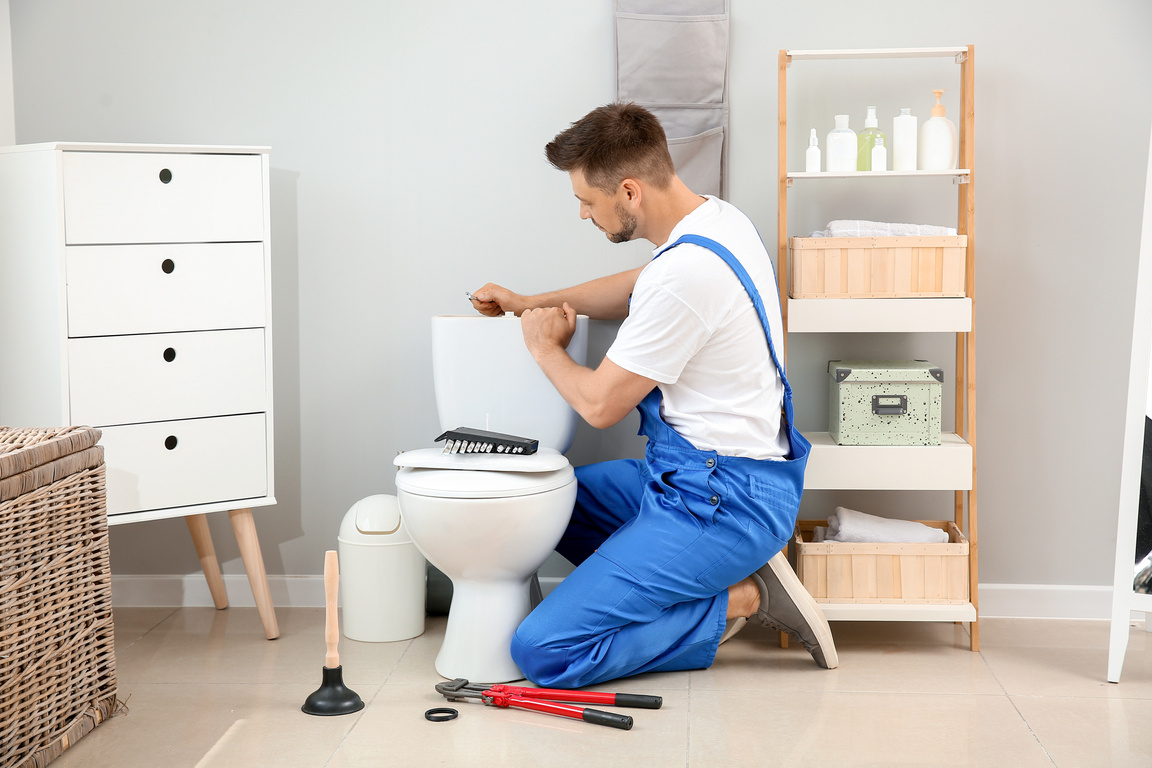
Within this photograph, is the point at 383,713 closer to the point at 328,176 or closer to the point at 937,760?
the point at 937,760

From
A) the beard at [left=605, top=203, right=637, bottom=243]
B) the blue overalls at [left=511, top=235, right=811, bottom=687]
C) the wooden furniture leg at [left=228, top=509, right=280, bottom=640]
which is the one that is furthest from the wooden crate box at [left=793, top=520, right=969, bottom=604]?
the wooden furniture leg at [left=228, top=509, right=280, bottom=640]

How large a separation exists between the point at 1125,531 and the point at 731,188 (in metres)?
1.20

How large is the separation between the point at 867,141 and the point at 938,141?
157 millimetres

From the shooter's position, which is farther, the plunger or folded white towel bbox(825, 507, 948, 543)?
folded white towel bbox(825, 507, 948, 543)

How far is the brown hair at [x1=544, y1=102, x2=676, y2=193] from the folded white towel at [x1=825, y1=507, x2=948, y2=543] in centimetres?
91

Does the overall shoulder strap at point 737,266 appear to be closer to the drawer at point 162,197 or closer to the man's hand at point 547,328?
the man's hand at point 547,328

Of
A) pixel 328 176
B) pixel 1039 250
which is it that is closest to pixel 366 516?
pixel 328 176

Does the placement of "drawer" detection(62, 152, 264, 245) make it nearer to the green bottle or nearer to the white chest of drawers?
the white chest of drawers

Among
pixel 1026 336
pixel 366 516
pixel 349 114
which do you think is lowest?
pixel 366 516

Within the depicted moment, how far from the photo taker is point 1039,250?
240cm

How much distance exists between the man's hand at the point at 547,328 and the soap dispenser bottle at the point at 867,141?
76 centimetres

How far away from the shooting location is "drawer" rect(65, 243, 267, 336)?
6.79ft

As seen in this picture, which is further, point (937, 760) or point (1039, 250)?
point (1039, 250)

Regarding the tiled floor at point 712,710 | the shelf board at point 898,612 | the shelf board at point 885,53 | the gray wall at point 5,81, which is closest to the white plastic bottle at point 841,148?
the shelf board at point 885,53
